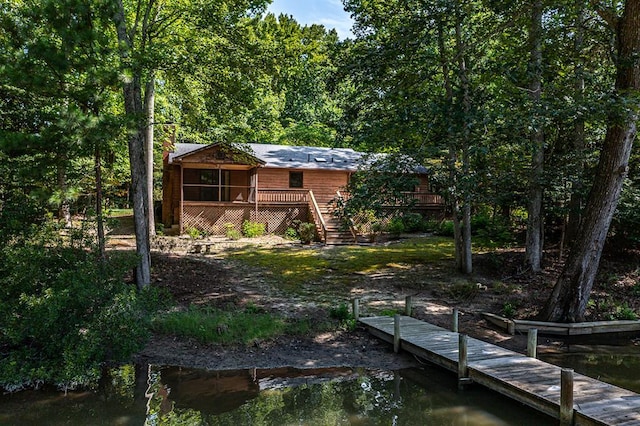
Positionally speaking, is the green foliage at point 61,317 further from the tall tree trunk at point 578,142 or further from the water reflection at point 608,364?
the tall tree trunk at point 578,142

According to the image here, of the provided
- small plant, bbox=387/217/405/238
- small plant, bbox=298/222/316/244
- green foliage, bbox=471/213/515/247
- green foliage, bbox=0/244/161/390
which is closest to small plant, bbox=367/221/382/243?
small plant, bbox=387/217/405/238

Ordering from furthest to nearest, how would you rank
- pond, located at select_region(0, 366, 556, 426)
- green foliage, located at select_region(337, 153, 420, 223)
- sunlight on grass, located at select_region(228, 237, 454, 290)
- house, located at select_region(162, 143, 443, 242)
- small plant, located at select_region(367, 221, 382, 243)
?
1. house, located at select_region(162, 143, 443, 242)
2. small plant, located at select_region(367, 221, 382, 243)
3. sunlight on grass, located at select_region(228, 237, 454, 290)
4. green foliage, located at select_region(337, 153, 420, 223)
5. pond, located at select_region(0, 366, 556, 426)

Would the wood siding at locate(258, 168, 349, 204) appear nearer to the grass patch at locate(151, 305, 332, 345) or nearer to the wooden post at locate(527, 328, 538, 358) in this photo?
the grass patch at locate(151, 305, 332, 345)

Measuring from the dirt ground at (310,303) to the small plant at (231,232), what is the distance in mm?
3925

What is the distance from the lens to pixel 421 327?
32.0ft

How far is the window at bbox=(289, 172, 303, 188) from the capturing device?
25.1 meters

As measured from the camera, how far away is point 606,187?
9664 mm

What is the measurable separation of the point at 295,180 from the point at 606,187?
17352 mm

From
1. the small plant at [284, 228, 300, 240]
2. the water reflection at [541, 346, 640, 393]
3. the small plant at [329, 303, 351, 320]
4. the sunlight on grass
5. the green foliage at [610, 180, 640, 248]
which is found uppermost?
the green foliage at [610, 180, 640, 248]

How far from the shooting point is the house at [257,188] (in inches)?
859

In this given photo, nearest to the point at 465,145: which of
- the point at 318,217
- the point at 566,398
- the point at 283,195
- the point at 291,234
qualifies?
the point at 566,398

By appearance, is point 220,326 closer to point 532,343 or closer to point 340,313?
point 340,313

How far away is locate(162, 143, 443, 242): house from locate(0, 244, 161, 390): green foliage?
542 inches

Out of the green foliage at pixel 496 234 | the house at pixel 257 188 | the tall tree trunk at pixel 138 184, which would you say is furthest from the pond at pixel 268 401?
the house at pixel 257 188
